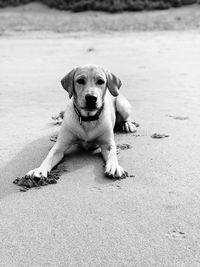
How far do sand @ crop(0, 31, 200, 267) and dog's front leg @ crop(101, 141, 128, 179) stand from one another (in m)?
0.09

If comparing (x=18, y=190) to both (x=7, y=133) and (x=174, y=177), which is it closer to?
(x=174, y=177)

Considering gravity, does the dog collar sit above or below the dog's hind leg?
above

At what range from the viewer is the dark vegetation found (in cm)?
2309

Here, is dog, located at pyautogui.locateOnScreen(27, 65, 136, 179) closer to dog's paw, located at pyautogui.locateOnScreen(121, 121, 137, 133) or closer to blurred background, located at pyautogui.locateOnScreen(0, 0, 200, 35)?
dog's paw, located at pyautogui.locateOnScreen(121, 121, 137, 133)

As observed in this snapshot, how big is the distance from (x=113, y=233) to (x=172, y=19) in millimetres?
18233

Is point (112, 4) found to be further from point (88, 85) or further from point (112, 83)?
point (88, 85)

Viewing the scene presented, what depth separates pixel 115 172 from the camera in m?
4.03

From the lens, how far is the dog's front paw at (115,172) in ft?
13.1

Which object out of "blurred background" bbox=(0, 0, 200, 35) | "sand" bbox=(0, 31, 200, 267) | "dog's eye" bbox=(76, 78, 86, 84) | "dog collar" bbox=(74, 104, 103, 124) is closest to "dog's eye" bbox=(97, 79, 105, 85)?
"dog's eye" bbox=(76, 78, 86, 84)

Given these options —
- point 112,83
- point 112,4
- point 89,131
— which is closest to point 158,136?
point 112,83

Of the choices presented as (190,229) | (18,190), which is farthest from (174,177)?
(18,190)

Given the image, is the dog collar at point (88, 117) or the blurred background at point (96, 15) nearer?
the dog collar at point (88, 117)

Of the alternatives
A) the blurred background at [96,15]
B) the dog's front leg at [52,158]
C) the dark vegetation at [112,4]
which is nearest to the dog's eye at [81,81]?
the dog's front leg at [52,158]

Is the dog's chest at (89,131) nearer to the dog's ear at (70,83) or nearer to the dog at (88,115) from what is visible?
the dog at (88,115)
